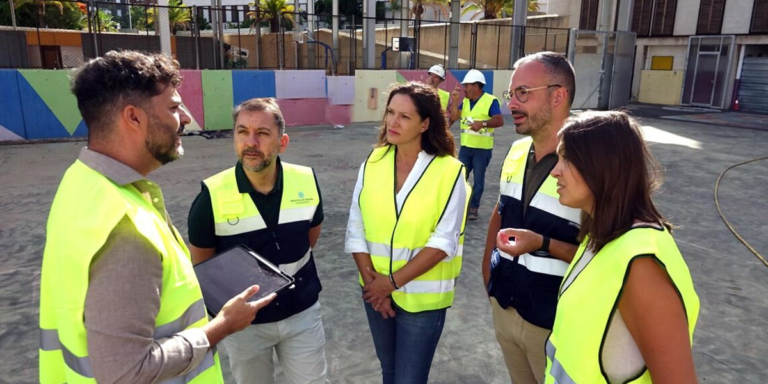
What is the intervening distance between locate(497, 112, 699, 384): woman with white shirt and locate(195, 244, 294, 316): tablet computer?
3.06ft

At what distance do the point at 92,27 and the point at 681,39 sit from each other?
24379 millimetres

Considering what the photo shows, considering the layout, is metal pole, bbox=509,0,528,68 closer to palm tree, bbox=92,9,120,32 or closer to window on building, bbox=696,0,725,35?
window on building, bbox=696,0,725,35

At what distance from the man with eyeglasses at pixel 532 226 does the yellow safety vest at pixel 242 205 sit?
3.07 ft

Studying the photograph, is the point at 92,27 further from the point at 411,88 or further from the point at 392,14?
the point at 392,14

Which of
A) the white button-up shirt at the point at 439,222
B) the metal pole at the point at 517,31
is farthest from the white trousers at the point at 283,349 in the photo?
the metal pole at the point at 517,31

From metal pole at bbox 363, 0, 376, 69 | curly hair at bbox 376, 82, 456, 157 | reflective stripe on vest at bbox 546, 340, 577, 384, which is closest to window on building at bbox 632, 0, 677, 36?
metal pole at bbox 363, 0, 376, 69

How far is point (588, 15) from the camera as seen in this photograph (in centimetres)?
2581

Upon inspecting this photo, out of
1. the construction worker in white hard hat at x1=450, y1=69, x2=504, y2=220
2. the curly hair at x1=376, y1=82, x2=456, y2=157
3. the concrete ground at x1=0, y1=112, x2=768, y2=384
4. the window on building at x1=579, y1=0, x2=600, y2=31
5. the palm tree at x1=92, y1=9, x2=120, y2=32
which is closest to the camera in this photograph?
the curly hair at x1=376, y1=82, x2=456, y2=157

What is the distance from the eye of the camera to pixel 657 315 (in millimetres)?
1244

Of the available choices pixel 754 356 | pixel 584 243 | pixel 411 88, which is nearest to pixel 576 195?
pixel 584 243

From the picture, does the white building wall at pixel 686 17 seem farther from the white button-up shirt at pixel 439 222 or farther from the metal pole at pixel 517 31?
the white button-up shirt at pixel 439 222

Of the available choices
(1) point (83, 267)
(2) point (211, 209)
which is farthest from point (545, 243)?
(1) point (83, 267)

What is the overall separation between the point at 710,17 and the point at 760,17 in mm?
2072

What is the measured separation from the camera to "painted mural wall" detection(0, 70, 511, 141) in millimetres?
10680
